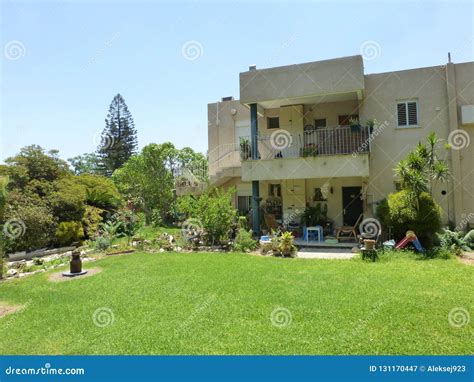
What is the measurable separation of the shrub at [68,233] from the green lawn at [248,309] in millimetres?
5558

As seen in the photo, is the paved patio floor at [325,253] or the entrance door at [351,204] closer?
the paved patio floor at [325,253]

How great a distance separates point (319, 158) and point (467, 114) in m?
6.37

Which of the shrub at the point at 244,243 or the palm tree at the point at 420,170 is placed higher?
the palm tree at the point at 420,170

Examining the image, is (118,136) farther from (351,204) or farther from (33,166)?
(351,204)

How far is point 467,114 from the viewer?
43.9 feet

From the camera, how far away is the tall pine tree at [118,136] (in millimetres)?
48406

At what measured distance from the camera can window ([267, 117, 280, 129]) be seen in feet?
58.0

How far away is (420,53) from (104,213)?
18.6m

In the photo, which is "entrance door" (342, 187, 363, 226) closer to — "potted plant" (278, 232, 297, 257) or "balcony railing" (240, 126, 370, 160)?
"balcony railing" (240, 126, 370, 160)

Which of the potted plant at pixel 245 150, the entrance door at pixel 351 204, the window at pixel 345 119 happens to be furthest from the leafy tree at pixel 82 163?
the entrance door at pixel 351 204

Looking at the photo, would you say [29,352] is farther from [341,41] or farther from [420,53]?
[420,53]

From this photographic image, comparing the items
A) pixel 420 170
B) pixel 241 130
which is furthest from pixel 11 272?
pixel 420 170

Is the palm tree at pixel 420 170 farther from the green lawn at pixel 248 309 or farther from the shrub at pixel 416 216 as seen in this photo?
the green lawn at pixel 248 309
